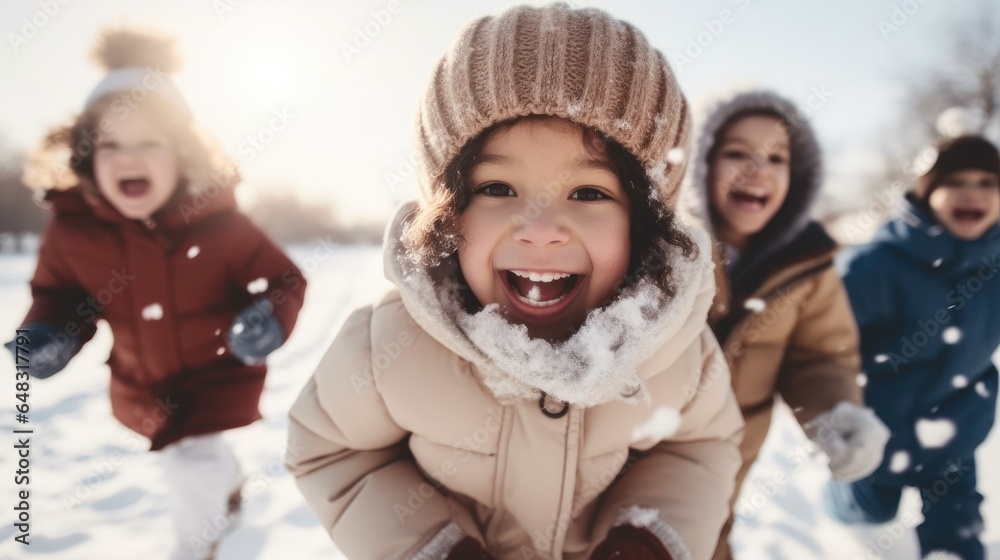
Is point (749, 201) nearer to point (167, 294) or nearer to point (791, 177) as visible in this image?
point (791, 177)

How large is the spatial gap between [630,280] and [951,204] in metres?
1.74

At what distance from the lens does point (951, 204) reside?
6.75ft

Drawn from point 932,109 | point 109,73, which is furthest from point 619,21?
point 932,109

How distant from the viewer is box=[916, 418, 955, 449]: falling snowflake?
2.07m

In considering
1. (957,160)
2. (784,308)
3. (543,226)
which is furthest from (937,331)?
(543,226)

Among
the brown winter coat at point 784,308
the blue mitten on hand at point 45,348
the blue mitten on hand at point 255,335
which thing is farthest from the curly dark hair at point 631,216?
the blue mitten on hand at point 45,348

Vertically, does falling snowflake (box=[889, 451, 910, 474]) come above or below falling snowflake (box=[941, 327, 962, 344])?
below

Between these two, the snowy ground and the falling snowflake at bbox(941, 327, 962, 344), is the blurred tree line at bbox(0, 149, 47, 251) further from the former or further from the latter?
the falling snowflake at bbox(941, 327, 962, 344)

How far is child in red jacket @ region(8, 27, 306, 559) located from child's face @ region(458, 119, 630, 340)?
1164 millimetres

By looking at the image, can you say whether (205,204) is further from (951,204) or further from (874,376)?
→ (951,204)

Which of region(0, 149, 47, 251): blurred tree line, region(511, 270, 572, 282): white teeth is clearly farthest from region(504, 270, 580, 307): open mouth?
region(0, 149, 47, 251): blurred tree line

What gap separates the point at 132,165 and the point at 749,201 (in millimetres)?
2150

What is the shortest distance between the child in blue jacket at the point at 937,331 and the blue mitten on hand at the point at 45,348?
2977mm

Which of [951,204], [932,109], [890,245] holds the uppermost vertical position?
[951,204]
